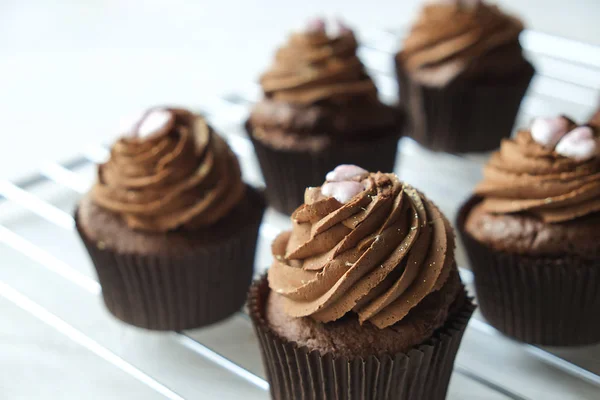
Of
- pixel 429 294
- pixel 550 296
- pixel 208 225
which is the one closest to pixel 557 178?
pixel 550 296

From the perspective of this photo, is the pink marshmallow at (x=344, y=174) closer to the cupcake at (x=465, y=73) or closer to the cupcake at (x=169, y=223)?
the cupcake at (x=169, y=223)

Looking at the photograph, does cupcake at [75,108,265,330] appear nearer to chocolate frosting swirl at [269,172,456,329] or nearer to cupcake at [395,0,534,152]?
chocolate frosting swirl at [269,172,456,329]

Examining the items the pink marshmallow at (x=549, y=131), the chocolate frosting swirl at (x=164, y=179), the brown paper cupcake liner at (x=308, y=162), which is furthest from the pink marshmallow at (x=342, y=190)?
the brown paper cupcake liner at (x=308, y=162)

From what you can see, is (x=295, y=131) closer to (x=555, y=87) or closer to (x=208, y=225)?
(x=208, y=225)

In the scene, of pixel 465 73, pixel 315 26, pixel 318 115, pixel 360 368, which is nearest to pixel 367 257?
pixel 360 368

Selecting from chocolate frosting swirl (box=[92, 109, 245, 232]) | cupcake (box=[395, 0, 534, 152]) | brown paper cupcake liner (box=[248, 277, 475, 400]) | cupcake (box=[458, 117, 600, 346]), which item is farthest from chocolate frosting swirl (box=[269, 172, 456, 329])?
cupcake (box=[395, 0, 534, 152])
